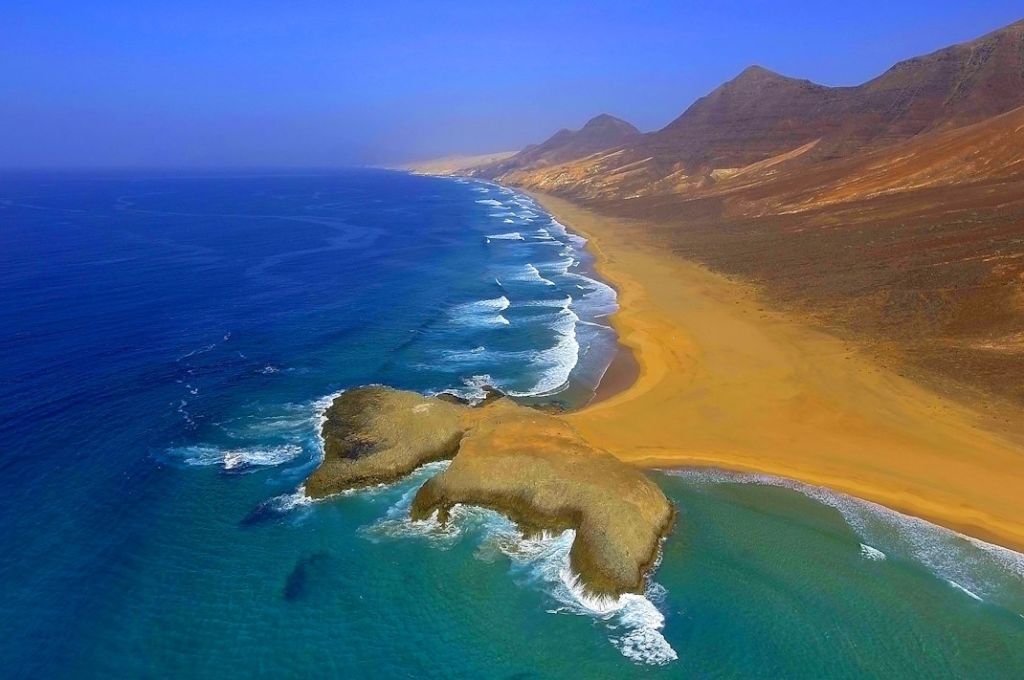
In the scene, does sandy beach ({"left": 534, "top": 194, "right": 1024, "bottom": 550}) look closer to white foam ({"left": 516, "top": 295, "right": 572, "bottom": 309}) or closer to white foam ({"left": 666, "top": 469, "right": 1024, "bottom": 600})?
white foam ({"left": 666, "top": 469, "right": 1024, "bottom": 600})

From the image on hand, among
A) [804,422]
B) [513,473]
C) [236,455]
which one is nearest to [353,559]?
[513,473]

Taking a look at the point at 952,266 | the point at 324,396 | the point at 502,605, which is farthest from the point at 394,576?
the point at 952,266

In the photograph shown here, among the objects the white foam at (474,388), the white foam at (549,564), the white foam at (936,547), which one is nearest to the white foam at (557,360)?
the white foam at (474,388)

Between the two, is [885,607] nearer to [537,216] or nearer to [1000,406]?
[1000,406]

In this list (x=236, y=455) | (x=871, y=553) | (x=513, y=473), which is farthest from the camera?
(x=236, y=455)

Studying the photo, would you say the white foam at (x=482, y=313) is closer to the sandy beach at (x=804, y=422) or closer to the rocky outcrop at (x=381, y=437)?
the sandy beach at (x=804, y=422)

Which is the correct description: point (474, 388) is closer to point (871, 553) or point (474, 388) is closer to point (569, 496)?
point (569, 496)
